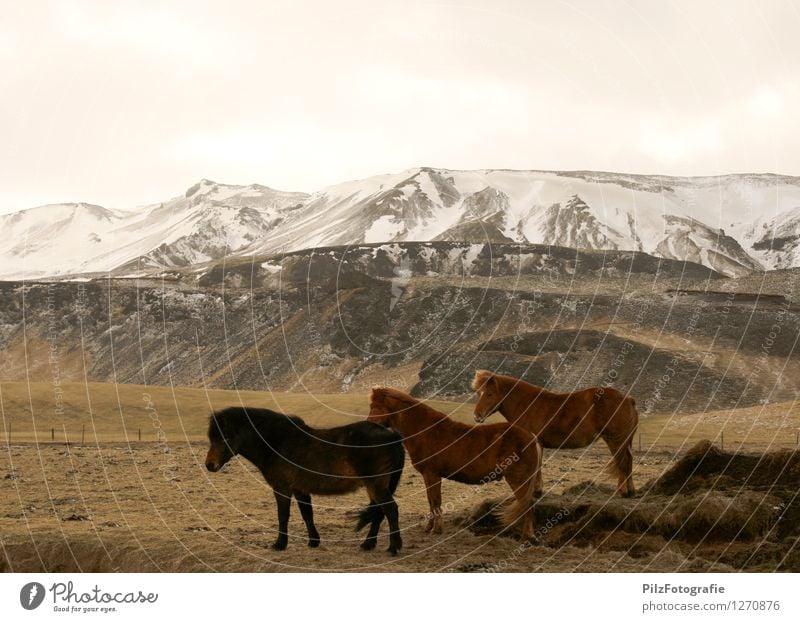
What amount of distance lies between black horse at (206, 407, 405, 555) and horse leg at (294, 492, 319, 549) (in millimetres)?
23

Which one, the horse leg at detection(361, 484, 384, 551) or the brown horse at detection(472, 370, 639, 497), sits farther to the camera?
the brown horse at detection(472, 370, 639, 497)

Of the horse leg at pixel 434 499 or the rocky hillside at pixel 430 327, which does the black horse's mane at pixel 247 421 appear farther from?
the rocky hillside at pixel 430 327

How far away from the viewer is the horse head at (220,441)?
17.2 metres

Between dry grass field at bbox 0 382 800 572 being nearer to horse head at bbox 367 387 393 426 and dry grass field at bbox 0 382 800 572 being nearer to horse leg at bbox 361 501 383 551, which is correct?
horse leg at bbox 361 501 383 551

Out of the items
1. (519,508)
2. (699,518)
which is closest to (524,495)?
(519,508)

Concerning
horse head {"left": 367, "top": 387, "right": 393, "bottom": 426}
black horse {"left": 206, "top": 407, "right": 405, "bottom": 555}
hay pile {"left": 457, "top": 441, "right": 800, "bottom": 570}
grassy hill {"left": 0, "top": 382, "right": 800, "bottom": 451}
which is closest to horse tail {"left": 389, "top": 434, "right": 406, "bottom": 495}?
black horse {"left": 206, "top": 407, "right": 405, "bottom": 555}

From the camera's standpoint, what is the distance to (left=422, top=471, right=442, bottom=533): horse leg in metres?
18.4

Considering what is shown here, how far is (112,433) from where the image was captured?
185ft

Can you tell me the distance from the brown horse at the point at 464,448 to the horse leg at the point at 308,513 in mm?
1871

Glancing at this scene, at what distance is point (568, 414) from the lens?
69.1 feet

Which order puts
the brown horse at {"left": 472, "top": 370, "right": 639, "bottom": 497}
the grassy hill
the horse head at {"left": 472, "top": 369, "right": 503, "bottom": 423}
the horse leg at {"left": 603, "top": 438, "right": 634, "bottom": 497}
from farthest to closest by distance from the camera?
the grassy hill < the horse leg at {"left": 603, "top": 438, "right": 634, "bottom": 497} < the brown horse at {"left": 472, "top": 370, "right": 639, "bottom": 497} < the horse head at {"left": 472, "top": 369, "right": 503, "bottom": 423}

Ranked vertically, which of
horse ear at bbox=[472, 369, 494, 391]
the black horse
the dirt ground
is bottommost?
the dirt ground

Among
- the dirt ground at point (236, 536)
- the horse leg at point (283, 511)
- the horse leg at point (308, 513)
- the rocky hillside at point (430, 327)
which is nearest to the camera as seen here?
the dirt ground at point (236, 536)

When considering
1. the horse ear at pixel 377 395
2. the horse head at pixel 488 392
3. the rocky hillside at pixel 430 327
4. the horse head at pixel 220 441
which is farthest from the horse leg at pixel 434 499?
the rocky hillside at pixel 430 327
